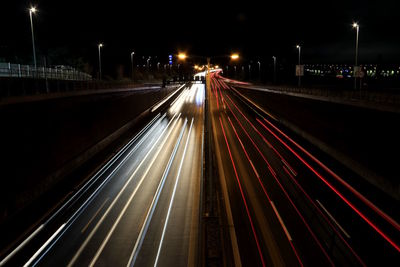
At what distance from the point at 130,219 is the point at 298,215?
9.98m

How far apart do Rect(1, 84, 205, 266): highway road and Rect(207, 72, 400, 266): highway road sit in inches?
104

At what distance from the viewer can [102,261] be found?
1579 centimetres

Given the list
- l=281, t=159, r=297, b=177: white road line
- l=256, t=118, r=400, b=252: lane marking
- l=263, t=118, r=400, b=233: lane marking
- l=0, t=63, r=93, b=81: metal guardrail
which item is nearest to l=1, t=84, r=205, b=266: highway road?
l=281, t=159, r=297, b=177: white road line

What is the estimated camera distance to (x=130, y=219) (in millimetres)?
20328

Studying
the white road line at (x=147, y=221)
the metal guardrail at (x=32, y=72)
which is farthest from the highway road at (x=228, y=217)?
the metal guardrail at (x=32, y=72)

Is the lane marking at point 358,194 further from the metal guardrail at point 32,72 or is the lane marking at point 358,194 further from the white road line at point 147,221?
the metal guardrail at point 32,72

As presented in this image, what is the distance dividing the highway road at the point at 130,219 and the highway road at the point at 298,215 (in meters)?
2.64

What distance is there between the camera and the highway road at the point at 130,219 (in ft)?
53.1

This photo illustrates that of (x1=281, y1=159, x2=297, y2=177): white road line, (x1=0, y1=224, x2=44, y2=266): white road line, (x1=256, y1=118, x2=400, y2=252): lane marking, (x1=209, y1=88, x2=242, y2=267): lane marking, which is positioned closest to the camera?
(x1=0, y1=224, x2=44, y2=266): white road line

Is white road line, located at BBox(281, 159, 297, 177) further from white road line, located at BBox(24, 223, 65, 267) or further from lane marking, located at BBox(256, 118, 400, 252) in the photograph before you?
white road line, located at BBox(24, 223, 65, 267)

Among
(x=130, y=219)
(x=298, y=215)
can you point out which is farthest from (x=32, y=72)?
(x=298, y=215)

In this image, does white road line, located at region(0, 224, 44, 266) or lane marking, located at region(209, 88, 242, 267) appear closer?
white road line, located at region(0, 224, 44, 266)

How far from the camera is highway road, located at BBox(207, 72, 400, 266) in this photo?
16.1m

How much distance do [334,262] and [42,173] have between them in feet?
58.9
